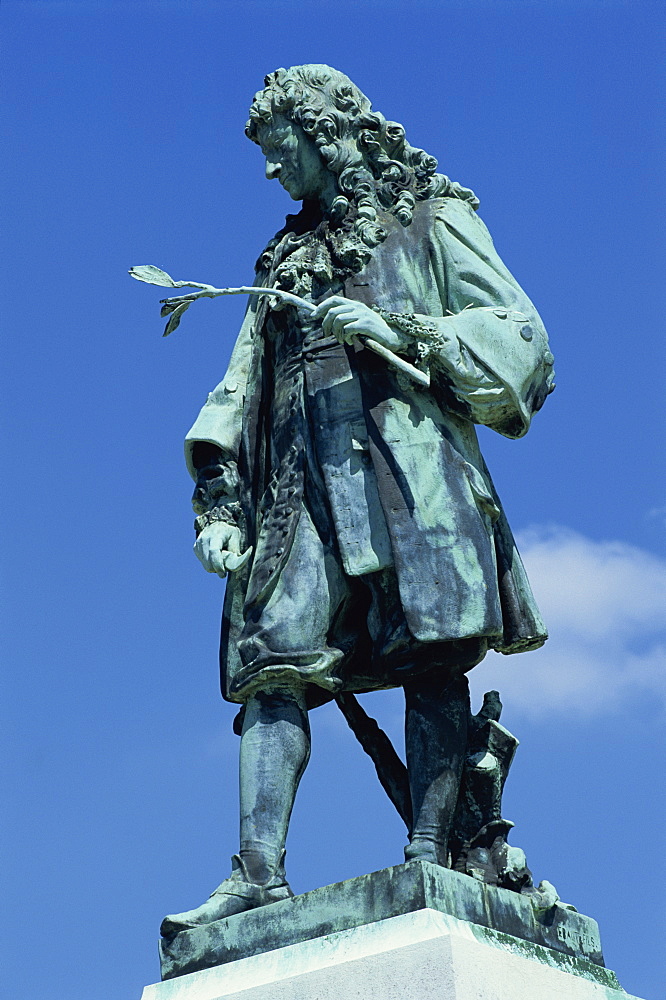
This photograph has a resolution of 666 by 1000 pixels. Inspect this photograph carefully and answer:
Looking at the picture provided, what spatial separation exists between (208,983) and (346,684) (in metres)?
1.37

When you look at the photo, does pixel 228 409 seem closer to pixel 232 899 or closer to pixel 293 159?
pixel 293 159

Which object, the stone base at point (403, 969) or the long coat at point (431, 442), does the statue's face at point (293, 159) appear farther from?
the stone base at point (403, 969)

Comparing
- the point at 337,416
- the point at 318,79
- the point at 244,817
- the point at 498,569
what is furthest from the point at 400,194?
the point at 244,817

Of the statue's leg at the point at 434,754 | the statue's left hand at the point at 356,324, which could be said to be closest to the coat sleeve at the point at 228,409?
the statue's left hand at the point at 356,324

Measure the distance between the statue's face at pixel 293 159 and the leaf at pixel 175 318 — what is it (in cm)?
73

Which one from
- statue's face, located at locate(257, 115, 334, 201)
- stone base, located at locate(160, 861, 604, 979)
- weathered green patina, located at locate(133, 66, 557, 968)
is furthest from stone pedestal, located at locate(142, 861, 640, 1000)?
statue's face, located at locate(257, 115, 334, 201)

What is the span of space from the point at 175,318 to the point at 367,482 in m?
1.20

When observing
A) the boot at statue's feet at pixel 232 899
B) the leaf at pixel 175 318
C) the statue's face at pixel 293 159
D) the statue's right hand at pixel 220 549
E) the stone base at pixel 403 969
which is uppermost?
the statue's face at pixel 293 159

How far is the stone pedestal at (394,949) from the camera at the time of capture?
5.71 meters

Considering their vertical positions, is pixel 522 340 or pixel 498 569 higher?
pixel 522 340

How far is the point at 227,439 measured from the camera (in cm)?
727

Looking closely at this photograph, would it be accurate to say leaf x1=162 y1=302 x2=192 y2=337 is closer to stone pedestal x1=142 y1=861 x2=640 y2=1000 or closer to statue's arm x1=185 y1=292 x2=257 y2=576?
statue's arm x1=185 y1=292 x2=257 y2=576

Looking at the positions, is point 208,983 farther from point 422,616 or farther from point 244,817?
point 422,616

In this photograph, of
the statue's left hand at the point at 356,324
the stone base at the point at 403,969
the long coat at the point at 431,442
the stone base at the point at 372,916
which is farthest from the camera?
the statue's left hand at the point at 356,324
